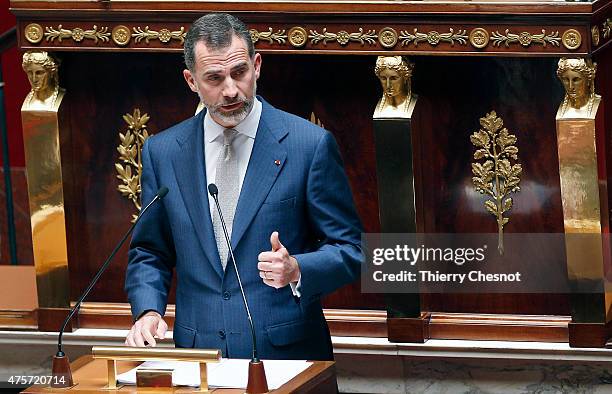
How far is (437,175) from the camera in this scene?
195 inches

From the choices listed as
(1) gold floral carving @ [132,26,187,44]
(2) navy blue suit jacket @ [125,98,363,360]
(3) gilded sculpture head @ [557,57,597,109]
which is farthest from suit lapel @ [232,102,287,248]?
(1) gold floral carving @ [132,26,187,44]

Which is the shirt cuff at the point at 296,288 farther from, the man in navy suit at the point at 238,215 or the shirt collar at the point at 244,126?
the shirt collar at the point at 244,126

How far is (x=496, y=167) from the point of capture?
4.88 metres

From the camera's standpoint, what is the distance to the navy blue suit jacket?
12.2 ft

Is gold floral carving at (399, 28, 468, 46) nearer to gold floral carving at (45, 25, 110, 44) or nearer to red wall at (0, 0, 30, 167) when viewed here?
gold floral carving at (45, 25, 110, 44)

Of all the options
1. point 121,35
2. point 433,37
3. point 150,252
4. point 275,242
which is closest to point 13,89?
point 121,35

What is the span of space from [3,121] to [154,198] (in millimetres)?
2327

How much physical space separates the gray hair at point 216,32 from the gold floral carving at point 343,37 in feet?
3.93

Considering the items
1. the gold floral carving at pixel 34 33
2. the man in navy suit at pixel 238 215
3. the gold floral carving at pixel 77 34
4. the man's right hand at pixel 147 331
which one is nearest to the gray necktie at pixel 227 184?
the man in navy suit at pixel 238 215

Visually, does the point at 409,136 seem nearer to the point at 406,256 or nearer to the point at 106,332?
the point at 406,256

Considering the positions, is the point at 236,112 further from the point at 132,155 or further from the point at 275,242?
the point at 132,155

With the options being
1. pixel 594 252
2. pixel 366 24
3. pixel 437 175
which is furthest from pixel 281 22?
pixel 594 252

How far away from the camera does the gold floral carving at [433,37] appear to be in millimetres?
4750

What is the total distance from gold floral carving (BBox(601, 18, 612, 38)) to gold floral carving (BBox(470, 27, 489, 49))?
0.34 m
